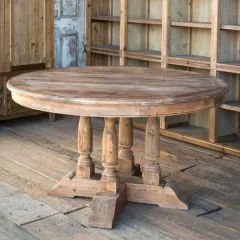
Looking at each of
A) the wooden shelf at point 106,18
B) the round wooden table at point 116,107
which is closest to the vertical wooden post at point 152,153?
the round wooden table at point 116,107

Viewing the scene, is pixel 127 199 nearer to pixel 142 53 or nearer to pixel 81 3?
pixel 142 53

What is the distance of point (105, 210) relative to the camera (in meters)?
2.85

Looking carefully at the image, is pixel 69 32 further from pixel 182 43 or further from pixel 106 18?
pixel 182 43

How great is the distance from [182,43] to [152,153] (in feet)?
6.66

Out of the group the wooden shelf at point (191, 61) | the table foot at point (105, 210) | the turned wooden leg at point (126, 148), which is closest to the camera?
the table foot at point (105, 210)

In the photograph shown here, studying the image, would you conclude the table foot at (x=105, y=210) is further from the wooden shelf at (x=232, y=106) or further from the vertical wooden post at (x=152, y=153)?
the wooden shelf at (x=232, y=106)

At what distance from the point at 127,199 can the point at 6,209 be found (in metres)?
0.71

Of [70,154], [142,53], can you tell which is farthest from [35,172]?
[142,53]

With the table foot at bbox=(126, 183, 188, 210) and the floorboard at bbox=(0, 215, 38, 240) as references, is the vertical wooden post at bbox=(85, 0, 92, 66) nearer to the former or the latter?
the table foot at bbox=(126, 183, 188, 210)

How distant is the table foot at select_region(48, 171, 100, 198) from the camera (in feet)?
10.4

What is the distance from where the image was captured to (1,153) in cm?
421

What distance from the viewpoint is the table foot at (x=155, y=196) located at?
3.07 metres

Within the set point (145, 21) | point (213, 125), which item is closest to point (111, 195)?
point (213, 125)

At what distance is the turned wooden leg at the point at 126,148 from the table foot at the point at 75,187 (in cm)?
18
